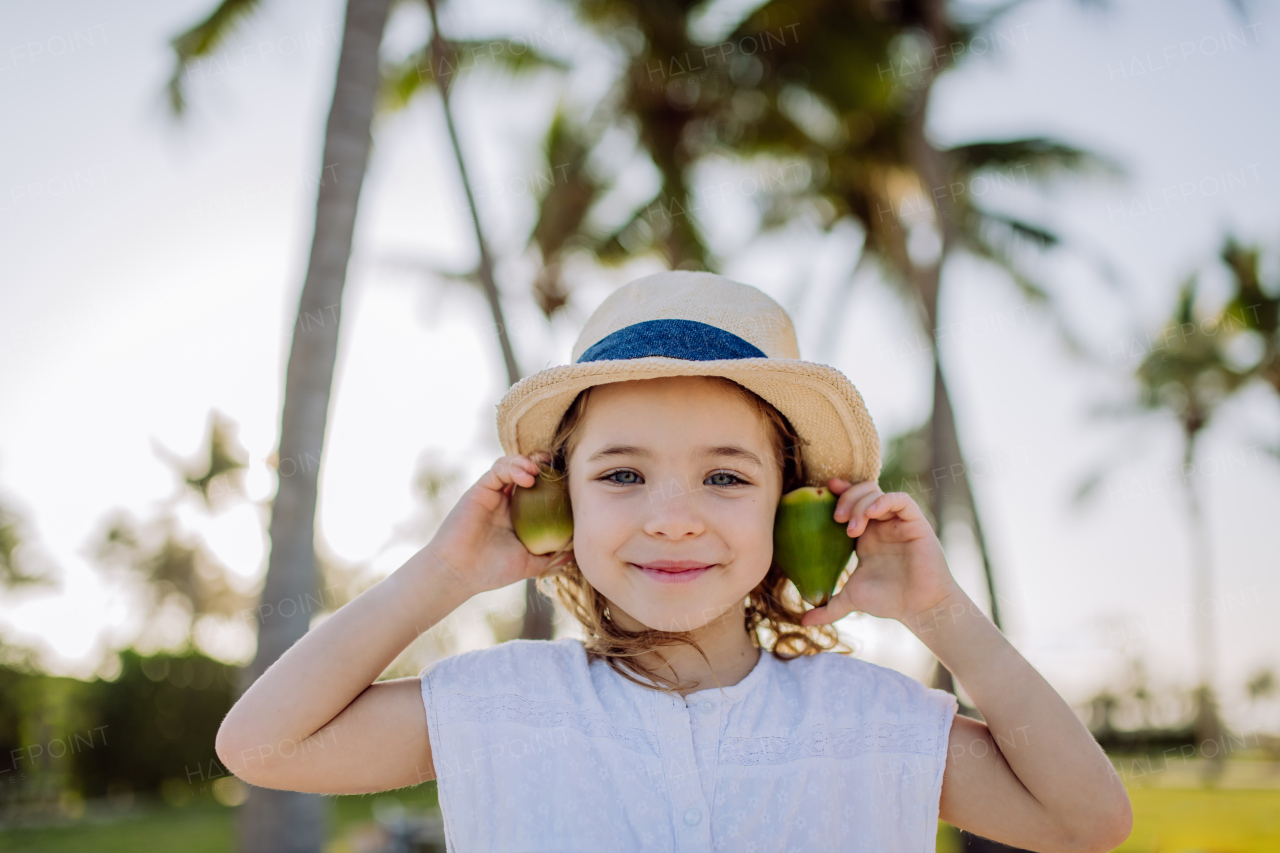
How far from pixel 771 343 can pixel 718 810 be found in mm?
1073

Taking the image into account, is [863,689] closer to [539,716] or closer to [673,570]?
[673,570]

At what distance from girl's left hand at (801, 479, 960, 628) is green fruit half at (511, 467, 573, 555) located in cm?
64

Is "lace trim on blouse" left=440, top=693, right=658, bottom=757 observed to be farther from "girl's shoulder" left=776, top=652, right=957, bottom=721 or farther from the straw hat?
the straw hat

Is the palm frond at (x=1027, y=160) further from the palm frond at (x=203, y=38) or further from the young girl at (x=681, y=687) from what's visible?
the young girl at (x=681, y=687)

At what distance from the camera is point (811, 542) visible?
6.88 ft

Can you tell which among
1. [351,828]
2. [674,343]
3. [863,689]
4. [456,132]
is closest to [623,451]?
[674,343]

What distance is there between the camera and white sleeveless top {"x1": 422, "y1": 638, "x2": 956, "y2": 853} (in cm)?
183

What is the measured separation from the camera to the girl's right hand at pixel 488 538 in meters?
2.16

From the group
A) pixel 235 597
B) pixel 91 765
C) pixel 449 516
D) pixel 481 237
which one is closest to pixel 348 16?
pixel 481 237

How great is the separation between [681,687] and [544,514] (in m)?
0.51

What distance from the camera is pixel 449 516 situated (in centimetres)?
222

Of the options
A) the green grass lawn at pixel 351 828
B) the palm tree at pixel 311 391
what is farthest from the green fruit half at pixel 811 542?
the green grass lawn at pixel 351 828

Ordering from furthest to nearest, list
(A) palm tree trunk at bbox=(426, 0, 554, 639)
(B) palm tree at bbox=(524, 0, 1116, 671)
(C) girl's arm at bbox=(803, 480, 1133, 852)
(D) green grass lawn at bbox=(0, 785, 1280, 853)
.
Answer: (D) green grass lawn at bbox=(0, 785, 1280, 853) < (B) palm tree at bbox=(524, 0, 1116, 671) < (A) palm tree trunk at bbox=(426, 0, 554, 639) < (C) girl's arm at bbox=(803, 480, 1133, 852)

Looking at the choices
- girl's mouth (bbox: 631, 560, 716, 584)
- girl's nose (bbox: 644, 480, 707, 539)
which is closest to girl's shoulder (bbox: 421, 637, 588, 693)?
girl's mouth (bbox: 631, 560, 716, 584)
